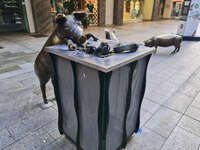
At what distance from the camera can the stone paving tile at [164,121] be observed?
6.61 feet

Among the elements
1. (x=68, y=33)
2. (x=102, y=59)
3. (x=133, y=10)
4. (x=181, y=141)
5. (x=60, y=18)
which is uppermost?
(x=133, y=10)

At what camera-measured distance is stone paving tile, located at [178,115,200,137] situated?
2033 millimetres

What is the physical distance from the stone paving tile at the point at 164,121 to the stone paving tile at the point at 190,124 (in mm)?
71

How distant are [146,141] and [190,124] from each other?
2.66 feet

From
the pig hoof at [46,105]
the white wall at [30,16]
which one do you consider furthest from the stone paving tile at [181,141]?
the white wall at [30,16]

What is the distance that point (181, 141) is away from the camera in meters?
1.86

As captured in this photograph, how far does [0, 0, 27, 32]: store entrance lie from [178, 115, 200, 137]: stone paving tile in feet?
30.0

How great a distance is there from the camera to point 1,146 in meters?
1.74

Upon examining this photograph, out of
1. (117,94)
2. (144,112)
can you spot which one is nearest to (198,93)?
(144,112)

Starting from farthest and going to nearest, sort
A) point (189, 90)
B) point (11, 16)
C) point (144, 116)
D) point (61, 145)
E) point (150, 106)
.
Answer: point (11, 16) → point (189, 90) → point (150, 106) → point (144, 116) → point (61, 145)

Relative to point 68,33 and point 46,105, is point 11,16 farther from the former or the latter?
point 68,33

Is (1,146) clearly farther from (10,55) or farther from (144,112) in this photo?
(10,55)

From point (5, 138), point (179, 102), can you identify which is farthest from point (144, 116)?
point (5, 138)

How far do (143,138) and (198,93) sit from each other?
1.81m
